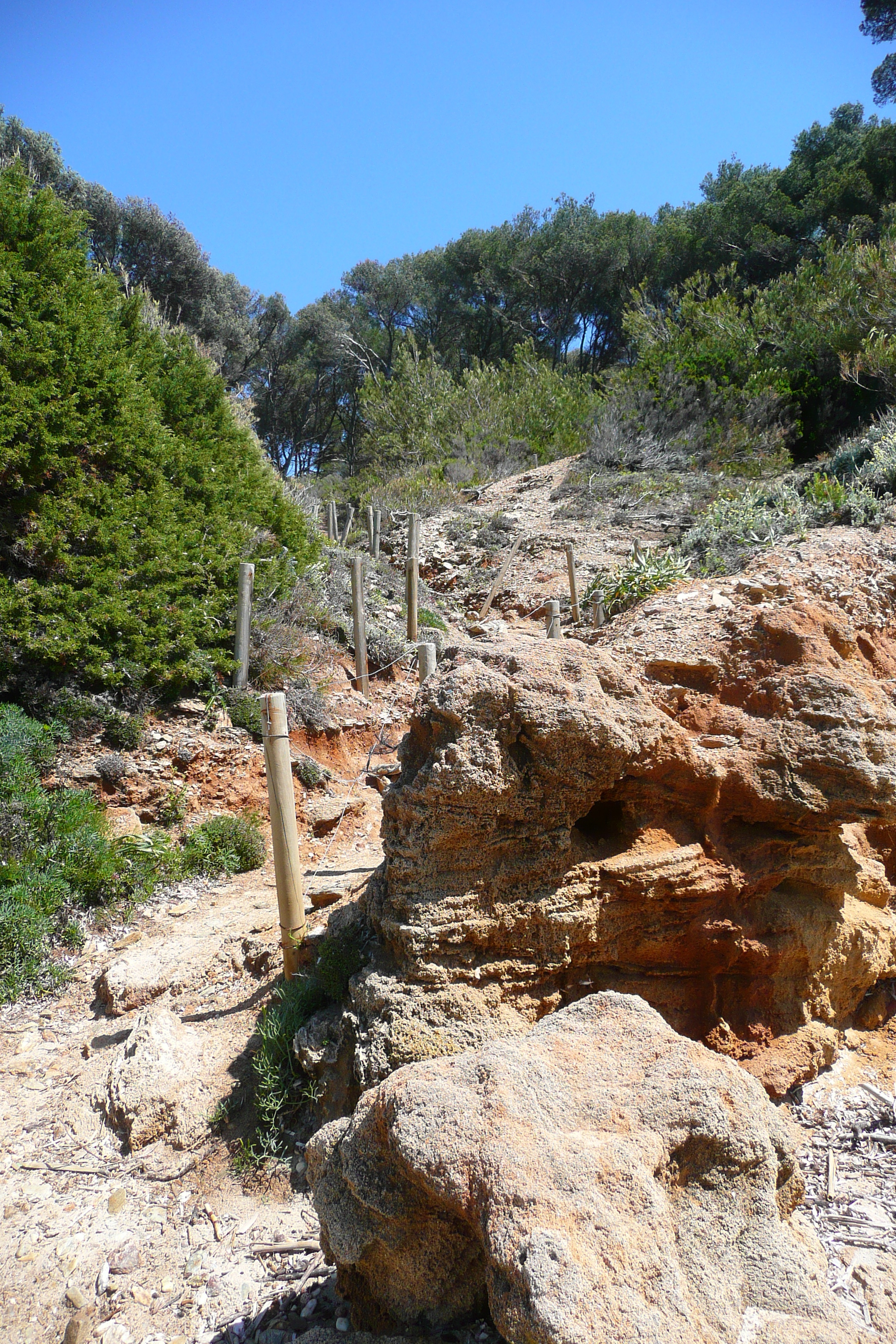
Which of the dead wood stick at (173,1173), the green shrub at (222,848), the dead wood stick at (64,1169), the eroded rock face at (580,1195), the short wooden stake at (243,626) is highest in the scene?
the short wooden stake at (243,626)

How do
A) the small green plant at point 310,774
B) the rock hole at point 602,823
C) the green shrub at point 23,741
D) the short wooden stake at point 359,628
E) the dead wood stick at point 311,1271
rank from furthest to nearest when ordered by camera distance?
the short wooden stake at point 359,628 < the small green plant at point 310,774 < the green shrub at point 23,741 < the rock hole at point 602,823 < the dead wood stick at point 311,1271

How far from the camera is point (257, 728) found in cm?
768

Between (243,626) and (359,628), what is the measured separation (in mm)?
1929

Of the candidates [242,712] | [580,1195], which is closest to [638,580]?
[242,712]

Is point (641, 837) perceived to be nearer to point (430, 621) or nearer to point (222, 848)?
point (222, 848)

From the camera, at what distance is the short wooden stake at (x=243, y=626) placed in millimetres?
7680

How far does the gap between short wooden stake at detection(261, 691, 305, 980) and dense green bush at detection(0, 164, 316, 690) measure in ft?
10.9

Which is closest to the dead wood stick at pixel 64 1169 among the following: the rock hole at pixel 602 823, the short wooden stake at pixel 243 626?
the rock hole at pixel 602 823

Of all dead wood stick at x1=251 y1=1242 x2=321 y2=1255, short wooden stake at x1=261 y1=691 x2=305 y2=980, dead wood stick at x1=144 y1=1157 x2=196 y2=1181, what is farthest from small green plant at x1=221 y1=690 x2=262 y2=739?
dead wood stick at x1=251 y1=1242 x2=321 y2=1255

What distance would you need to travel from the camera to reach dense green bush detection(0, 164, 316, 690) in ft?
21.2

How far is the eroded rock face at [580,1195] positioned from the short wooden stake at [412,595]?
8.06 metres

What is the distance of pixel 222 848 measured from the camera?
659 centimetres

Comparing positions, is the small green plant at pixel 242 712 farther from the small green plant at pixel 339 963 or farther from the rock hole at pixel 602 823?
the rock hole at pixel 602 823

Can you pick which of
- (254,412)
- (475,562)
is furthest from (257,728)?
(254,412)
